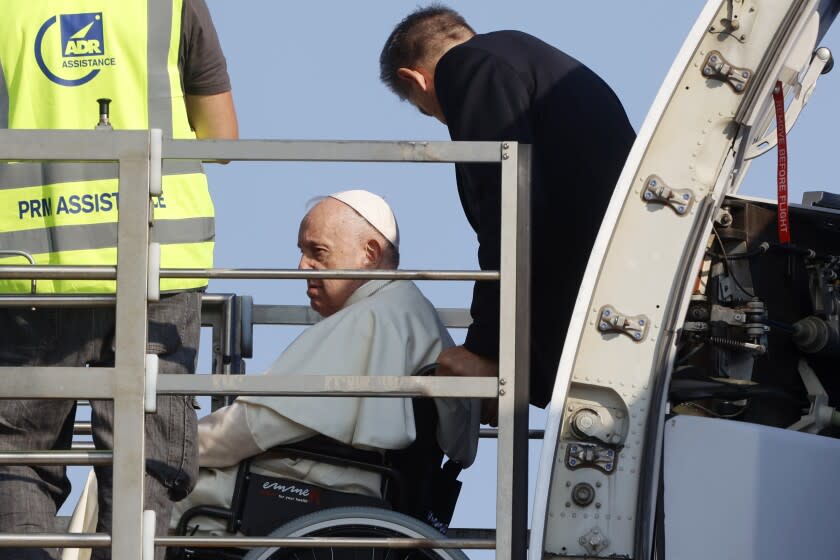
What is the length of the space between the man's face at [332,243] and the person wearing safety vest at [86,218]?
952mm

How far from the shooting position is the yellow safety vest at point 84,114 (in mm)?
3812

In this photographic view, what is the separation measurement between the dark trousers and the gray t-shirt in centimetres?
63

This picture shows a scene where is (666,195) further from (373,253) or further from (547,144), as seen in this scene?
(373,253)

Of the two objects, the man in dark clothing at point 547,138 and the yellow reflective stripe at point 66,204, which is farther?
the man in dark clothing at point 547,138

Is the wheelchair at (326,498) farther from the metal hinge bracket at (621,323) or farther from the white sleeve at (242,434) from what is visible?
the metal hinge bracket at (621,323)

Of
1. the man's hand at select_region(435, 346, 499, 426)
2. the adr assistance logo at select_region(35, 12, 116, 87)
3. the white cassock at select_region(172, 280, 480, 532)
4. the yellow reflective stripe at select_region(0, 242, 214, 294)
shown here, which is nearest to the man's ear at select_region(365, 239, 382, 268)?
the white cassock at select_region(172, 280, 480, 532)

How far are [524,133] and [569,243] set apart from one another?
359 millimetres

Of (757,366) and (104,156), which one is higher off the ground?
(104,156)

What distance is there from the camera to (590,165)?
4484 mm

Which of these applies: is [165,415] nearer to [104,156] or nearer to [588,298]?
[104,156]

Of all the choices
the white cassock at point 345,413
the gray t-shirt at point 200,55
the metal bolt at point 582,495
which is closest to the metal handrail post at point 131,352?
the gray t-shirt at point 200,55

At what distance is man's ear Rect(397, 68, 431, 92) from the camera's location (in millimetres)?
5055

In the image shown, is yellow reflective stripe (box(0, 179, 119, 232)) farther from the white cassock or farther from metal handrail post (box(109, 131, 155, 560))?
the white cassock

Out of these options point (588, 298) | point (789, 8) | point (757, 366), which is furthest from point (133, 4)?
point (757, 366)
